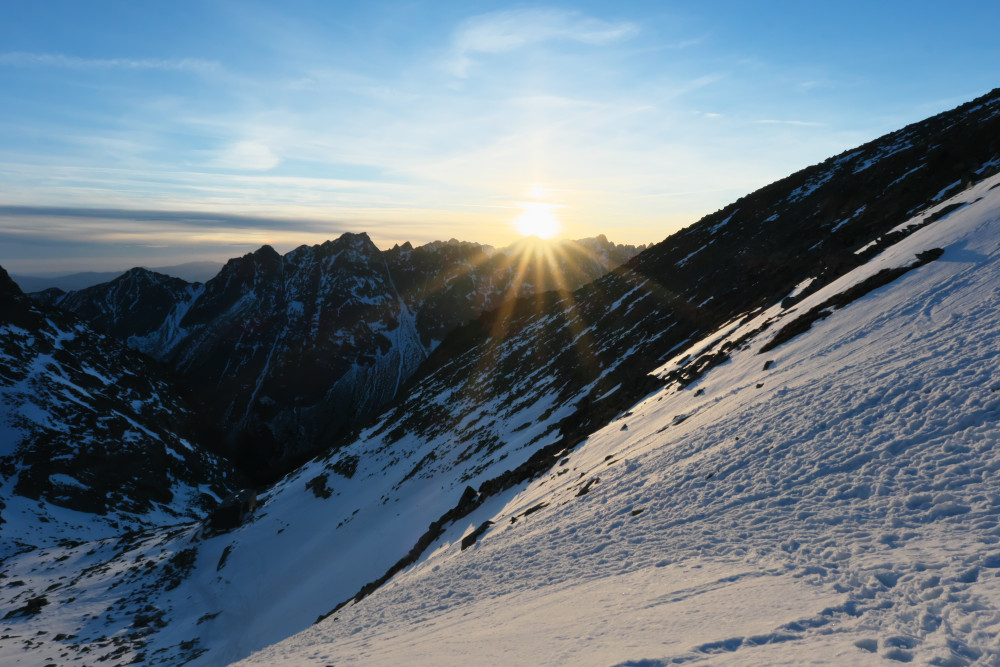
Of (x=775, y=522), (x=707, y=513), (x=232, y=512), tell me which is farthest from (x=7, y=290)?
(x=775, y=522)

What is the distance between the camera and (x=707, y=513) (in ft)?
38.6

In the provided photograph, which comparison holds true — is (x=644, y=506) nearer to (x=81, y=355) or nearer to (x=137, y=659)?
(x=137, y=659)

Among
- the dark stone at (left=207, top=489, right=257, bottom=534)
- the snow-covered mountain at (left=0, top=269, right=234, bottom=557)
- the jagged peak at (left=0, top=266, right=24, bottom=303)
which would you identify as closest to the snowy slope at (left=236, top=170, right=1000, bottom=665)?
the dark stone at (left=207, top=489, right=257, bottom=534)

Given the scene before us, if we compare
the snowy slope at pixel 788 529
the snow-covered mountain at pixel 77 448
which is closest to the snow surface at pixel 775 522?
the snowy slope at pixel 788 529

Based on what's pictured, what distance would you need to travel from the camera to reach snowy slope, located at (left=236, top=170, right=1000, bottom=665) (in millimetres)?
7254

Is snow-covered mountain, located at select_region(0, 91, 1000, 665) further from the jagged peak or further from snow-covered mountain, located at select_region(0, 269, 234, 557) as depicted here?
the jagged peak

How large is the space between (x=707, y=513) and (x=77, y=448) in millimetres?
99410

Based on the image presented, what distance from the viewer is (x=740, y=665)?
6551 millimetres

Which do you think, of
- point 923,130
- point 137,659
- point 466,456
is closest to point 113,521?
point 137,659

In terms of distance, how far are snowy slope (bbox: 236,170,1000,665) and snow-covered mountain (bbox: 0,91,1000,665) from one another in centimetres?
6

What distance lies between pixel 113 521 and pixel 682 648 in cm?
8496

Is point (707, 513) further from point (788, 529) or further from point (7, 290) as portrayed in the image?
point (7, 290)

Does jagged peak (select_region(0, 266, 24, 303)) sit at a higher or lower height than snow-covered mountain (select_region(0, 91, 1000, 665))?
higher

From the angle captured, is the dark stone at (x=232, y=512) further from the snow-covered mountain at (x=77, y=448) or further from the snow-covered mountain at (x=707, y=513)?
the snow-covered mountain at (x=77, y=448)
